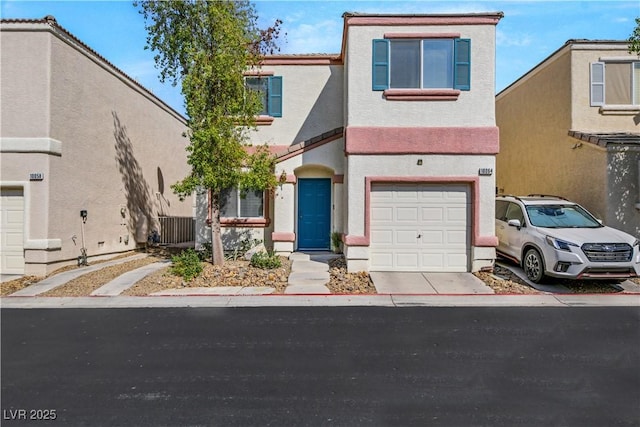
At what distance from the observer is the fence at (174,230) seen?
54.3ft

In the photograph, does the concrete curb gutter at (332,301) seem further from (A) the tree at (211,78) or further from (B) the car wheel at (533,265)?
(A) the tree at (211,78)

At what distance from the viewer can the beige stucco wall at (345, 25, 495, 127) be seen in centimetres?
1019

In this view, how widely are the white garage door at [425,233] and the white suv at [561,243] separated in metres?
1.33

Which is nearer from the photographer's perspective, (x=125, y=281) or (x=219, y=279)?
(x=125, y=281)

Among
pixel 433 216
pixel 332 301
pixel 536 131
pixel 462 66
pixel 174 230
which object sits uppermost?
pixel 462 66

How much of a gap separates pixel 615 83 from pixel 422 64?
25.7 feet

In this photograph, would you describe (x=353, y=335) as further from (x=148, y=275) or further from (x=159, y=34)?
(x=159, y=34)

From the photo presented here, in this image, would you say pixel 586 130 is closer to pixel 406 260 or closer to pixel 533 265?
pixel 533 265

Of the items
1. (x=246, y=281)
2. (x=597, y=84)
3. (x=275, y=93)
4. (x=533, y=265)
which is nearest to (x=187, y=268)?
(x=246, y=281)

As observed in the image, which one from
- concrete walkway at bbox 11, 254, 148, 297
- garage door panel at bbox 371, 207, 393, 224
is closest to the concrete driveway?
garage door panel at bbox 371, 207, 393, 224

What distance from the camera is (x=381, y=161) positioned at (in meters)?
10.3

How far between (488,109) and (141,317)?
9592 mm

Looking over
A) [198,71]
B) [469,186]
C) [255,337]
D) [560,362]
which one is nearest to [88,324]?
[255,337]

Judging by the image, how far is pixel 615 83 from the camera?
13.1 meters
